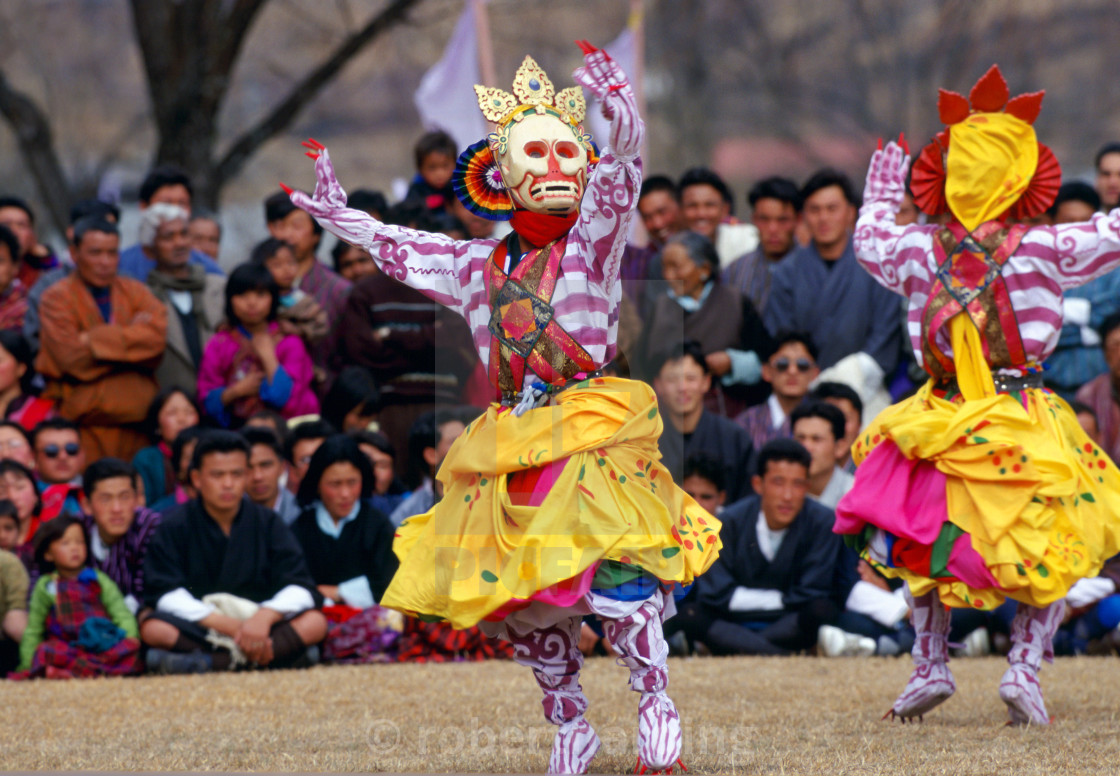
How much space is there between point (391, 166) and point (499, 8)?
4077 millimetres

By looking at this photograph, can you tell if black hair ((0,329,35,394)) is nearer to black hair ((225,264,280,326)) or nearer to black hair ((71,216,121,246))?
black hair ((71,216,121,246))

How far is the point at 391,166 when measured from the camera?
74.7 ft

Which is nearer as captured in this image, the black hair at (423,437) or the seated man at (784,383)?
the black hair at (423,437)

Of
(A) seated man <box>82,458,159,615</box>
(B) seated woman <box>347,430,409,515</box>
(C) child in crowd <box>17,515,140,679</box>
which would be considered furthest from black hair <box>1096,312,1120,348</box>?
(C) child in crowd <box>17,515,140,679</box>

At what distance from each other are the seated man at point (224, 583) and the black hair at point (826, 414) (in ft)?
8.33

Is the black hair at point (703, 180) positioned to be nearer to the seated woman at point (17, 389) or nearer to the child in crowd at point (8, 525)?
the seated woman at point (17, 389)

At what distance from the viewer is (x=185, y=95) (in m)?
13.0

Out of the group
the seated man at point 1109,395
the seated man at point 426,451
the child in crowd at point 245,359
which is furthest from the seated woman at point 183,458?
the seated man at point 1109,395

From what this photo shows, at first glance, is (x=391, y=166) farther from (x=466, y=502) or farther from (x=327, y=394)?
(x=466, y=502)

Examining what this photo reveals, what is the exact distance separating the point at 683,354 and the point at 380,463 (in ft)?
5.43

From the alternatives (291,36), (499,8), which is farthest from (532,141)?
(291,36)

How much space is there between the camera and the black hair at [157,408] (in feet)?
26.9

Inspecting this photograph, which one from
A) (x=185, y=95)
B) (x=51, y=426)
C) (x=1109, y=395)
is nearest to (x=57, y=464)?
(x=51, y=426)

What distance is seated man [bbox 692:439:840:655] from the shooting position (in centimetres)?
763
